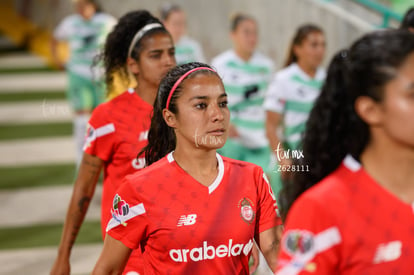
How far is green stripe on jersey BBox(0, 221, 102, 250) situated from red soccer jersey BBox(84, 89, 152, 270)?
3.28m

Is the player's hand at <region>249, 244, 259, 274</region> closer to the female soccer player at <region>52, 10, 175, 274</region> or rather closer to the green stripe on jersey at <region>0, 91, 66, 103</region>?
the female soccer player at <region>52, 10, 175, 274</region>

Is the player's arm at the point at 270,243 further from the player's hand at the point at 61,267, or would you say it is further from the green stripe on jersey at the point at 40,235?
the green stripe on jersey at the point at 40,235

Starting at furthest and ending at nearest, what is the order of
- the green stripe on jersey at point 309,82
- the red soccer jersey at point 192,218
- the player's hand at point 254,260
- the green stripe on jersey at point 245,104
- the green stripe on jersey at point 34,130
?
the green stripe on jersey at point 34,130
the green stripe on jersey at point 245,104
the green stripe on jersey at point 309,82
the player's hand at point 254,260
the red soccer jersey at point 192,218

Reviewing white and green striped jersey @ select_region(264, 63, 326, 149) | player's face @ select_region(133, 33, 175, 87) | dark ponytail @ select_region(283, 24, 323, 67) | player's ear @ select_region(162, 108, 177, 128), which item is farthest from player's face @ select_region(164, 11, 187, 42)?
player's ear @ select_region(162, 108, 177, 128)

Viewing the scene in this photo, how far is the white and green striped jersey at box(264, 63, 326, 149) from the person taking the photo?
682cm

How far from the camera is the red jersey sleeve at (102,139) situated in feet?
13.8

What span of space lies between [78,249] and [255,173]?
429cm

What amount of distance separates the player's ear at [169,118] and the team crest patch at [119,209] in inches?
16.3

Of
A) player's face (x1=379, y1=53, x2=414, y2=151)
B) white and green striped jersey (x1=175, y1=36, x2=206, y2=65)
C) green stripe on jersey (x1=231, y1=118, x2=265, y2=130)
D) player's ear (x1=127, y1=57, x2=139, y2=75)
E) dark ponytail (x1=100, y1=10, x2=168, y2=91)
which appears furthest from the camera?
white and green striped jersey (x1=175, y1=36, x2=206, y2=65)

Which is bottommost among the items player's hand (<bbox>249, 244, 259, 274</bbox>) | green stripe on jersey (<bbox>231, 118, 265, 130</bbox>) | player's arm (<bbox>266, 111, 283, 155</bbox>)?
green stripe on jersey (<bbox>231, 118, 265, 130</bbox>)

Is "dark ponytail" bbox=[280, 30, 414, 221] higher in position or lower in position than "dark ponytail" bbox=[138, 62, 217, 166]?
higher

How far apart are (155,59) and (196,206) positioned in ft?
4.66

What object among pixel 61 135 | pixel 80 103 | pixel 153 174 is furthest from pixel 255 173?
pixel 61 135

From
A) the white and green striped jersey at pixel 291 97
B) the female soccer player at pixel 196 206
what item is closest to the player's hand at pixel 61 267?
the female soccer player at pixel 196 206
